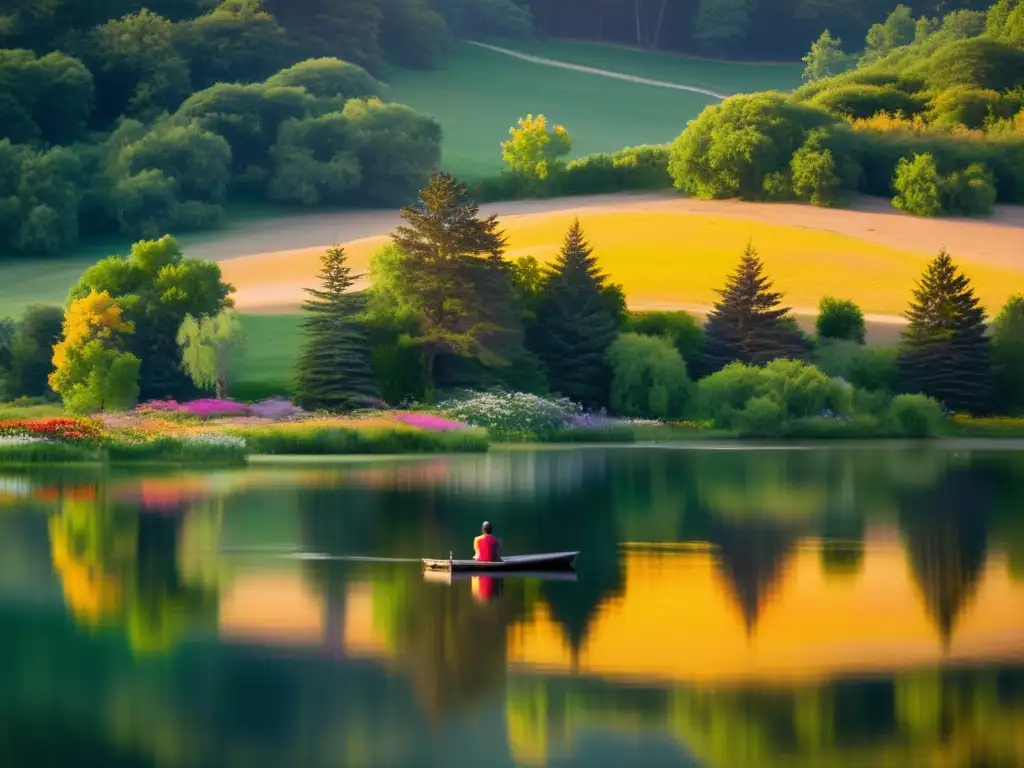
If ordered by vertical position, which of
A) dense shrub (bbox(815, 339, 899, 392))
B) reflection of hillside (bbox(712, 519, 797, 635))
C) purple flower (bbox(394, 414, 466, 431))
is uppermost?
dense shrub (bbox(815, 339, 899, 392))

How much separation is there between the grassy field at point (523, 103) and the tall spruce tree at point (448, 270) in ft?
209

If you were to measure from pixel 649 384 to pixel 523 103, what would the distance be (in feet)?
281

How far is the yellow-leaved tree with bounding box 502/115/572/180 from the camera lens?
11594 centimetres

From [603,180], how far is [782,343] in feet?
140

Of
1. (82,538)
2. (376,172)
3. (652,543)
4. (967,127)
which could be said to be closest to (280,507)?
(82,538)

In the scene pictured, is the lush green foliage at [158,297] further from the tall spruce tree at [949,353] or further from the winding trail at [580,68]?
the winding trail at [580,68]

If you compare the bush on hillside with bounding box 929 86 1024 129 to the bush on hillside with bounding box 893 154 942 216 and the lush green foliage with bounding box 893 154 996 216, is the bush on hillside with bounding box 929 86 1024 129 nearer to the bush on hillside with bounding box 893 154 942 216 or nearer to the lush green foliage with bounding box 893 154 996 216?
the lush green foliage with bounding box 893 154 996 216

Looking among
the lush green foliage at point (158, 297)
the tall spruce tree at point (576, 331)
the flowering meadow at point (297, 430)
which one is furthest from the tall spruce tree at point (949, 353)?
the lush green foliage at point (158, 297)

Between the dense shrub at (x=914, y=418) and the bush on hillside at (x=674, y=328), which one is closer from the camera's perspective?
the dense shrub at (x=914, y=418)

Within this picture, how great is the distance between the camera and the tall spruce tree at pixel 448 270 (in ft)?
219

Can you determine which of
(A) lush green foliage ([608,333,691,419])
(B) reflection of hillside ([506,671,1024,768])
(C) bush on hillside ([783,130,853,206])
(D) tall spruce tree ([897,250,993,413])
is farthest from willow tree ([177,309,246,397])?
(C) bush on hillside ([783,130,853,206])

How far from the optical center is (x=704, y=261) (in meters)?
88.0

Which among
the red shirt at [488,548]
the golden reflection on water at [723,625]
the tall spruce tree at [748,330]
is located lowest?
the golden reflection on water at [723,625]

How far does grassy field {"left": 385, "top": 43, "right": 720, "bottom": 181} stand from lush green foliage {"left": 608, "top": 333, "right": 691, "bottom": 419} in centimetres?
6379
